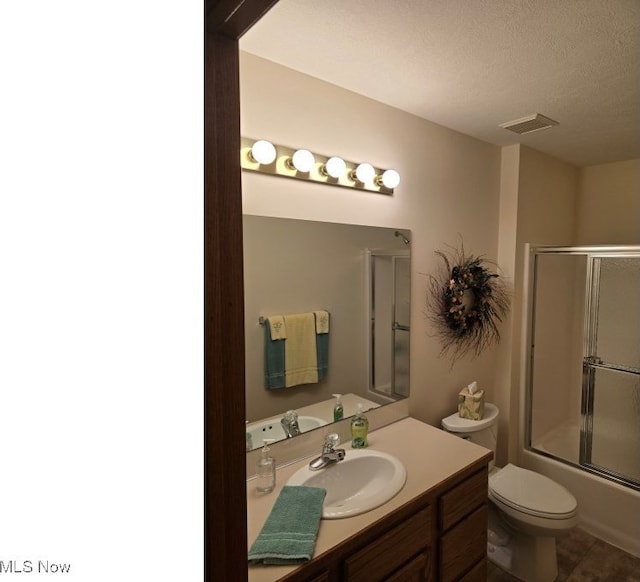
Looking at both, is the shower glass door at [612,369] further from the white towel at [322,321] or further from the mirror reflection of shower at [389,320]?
the white towel at [322,321]

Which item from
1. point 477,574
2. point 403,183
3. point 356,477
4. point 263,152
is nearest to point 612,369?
point 477,574

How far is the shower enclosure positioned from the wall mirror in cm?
123

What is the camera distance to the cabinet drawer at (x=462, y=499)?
1313mm

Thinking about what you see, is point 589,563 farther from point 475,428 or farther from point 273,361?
point 273,361

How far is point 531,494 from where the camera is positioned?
5.92ft

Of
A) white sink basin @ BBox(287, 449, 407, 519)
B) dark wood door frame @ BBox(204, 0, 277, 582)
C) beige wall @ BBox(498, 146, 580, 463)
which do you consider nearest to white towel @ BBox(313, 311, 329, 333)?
white sink basin @ BBox(287, 449, 407, 519)

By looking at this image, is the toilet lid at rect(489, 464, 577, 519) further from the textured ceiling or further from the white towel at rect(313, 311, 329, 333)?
the textured ceiling

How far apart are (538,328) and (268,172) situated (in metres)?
2.20

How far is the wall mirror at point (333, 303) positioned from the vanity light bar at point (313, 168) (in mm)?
181

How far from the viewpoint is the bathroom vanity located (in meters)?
1.01
